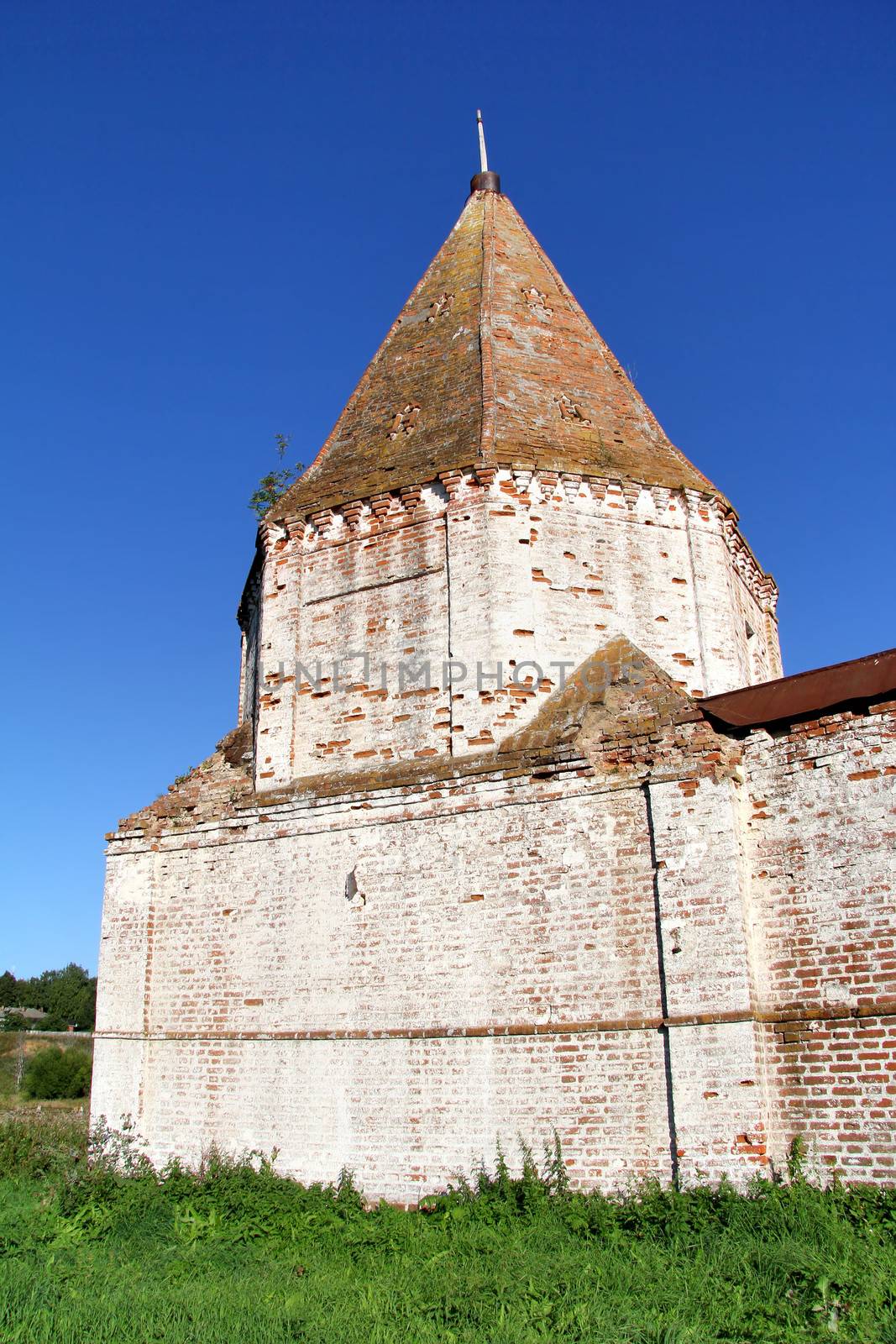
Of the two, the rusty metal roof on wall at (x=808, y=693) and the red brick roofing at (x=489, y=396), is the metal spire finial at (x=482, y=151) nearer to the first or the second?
the red brick roofing at (x=489, y=396)

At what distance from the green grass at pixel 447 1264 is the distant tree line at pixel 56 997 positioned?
50.8m

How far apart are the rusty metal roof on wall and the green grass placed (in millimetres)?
3626

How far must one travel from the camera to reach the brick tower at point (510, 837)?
8.47 metres

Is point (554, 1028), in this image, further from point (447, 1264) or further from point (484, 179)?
point (484, 179)

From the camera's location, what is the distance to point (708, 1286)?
658 cm

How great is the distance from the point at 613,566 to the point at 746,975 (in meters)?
4.97

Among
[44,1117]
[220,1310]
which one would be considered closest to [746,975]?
[220,1310]

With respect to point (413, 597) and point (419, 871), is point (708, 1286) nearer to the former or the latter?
point (419, 871)

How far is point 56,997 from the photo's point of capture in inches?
2768

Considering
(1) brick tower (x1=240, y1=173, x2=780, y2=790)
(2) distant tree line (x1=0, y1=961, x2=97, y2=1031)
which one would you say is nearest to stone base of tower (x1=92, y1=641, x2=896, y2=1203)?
(1) brick tower (x1=240, y1=173, x2=780, y2=790)

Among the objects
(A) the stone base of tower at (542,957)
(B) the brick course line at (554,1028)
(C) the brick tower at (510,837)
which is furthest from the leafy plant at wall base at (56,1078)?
(B) the brick course line at (554,1028)

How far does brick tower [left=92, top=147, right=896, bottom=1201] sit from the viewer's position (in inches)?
333

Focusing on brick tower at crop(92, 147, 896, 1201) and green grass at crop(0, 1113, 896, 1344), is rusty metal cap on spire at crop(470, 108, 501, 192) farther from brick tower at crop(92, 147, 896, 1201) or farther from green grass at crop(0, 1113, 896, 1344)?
green grass at crop(0, 1113, 896, 1344)

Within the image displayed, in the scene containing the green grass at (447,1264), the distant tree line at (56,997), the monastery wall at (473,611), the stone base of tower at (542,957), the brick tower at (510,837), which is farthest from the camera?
the distant tree line at (56,997)
